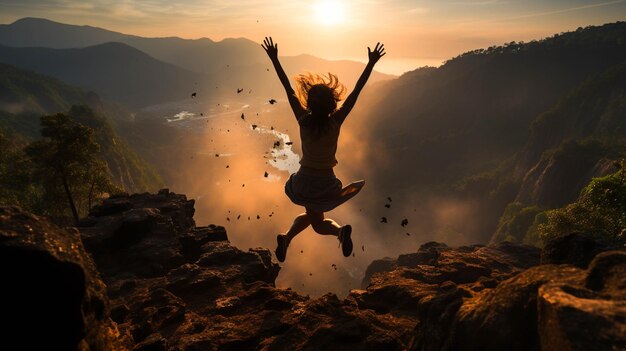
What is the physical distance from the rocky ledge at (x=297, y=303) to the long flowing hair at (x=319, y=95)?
408cm

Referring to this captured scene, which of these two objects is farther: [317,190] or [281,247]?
[281,247]

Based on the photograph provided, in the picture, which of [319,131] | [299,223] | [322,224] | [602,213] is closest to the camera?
[319,131]

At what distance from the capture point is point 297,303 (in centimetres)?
985

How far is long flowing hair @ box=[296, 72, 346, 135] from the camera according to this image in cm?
732

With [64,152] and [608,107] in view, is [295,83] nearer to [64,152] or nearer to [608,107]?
[64,152]

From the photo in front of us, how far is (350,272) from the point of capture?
116 m

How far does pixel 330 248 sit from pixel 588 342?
130m

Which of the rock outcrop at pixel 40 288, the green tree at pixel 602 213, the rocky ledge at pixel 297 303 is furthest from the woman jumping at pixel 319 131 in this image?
the green tree at pixel 602 213

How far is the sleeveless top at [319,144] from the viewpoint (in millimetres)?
7660

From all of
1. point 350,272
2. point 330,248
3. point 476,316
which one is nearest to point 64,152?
point 476,316

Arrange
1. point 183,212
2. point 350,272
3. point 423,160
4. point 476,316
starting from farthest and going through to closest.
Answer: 1. point 423,160
2. point 350,272
3. point 183,212
4. point 476,316

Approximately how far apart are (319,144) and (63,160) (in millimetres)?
31774

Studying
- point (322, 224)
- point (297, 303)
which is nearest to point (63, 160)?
point (297, 303)

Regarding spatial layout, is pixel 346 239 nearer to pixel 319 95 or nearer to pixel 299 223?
pixel 299 223
